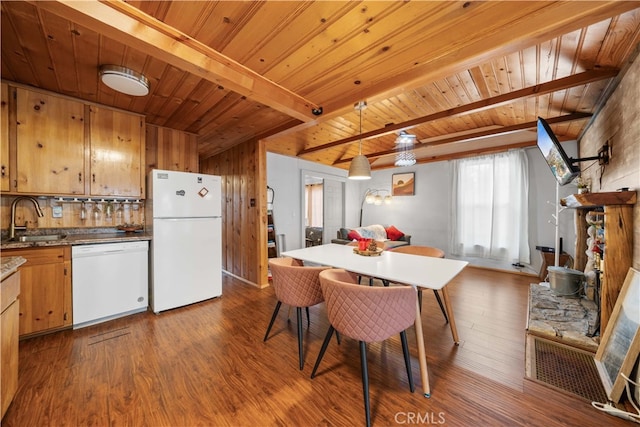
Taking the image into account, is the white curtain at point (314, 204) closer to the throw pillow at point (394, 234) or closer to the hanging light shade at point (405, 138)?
the throw pillow at point (394, 234)

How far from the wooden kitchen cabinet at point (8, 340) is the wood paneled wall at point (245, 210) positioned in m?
2.45

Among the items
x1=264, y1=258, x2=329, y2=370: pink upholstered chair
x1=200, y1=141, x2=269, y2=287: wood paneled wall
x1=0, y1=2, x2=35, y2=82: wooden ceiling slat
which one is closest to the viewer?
x1=0, y1=2, x2=35, y2=82: wooden ceiling slat

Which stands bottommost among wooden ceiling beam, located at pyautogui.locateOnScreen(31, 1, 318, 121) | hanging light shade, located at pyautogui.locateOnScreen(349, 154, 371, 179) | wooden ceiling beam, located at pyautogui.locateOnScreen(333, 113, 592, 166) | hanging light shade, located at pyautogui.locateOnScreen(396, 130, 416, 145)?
hanging light shade, located at pyautogui.locateOnScreen(349, 154, 371, 179)

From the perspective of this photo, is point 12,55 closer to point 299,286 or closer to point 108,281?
point 108,281

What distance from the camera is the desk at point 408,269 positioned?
1.57 m

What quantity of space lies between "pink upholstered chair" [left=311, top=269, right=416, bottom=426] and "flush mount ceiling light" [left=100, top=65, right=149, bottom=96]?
91.8 inches

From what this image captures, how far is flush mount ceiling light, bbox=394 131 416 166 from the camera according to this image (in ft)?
13.9

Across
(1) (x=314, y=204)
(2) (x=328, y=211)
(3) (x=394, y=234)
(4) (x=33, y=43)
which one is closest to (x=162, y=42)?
(4) (x=33, y=43)

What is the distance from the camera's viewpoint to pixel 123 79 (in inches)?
78.8

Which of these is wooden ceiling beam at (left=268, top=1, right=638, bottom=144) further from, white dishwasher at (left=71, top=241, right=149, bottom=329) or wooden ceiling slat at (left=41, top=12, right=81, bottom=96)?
white dishwasher at (left=71, top=241, right=149, bottom=329)

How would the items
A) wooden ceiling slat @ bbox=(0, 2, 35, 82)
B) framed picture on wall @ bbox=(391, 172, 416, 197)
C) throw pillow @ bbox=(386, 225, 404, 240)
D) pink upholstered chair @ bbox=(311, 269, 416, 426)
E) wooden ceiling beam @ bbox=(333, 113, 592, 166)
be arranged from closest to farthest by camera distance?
pink upholstered chair @ bbox=(311, 269, 416, 426)
wooden ceiling slat @ bbox=(0, 2, 35, 82)
wooden ceiling beam @ bbox=(333, 113, 592, 166)
throw pillow @ bbox=(386, 225, 404, 240)
framed picture on wall @ bbox=(391, 172, 416, 197)

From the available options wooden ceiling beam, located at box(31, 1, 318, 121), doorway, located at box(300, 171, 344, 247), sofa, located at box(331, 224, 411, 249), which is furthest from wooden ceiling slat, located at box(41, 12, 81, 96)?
sofa, located at box(331, 224, 411, 249)

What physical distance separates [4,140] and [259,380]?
317cm

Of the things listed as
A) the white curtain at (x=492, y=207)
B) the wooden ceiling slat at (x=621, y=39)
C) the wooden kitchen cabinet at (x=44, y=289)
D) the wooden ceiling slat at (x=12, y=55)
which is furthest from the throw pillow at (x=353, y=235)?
the wooden ceiling slat at (x=12, y=55)
